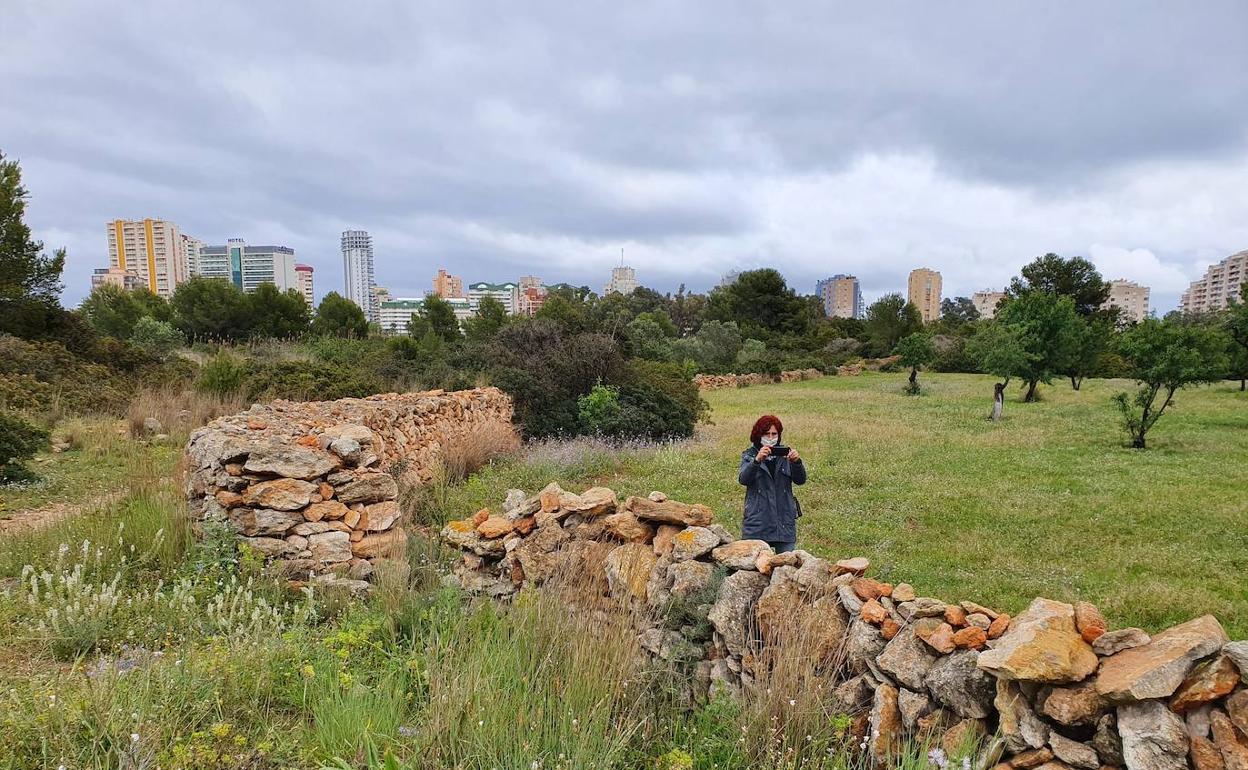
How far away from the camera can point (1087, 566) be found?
5.62 m

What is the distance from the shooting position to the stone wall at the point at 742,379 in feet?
86.7

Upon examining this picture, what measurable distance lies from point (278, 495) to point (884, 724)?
4.38 metres

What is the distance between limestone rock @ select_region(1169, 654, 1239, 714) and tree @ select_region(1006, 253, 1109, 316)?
47262 millimetres

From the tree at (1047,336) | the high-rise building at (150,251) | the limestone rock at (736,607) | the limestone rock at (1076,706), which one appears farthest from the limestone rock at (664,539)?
the high-rise building at (150,251)

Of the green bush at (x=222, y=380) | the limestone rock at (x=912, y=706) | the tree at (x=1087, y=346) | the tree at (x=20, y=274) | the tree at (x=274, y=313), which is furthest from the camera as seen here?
the tree at (x=274, y=313)

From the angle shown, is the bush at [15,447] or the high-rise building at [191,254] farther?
the high-rise building at [191,254]

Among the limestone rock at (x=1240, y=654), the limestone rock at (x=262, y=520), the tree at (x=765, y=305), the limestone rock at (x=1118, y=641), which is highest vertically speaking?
the tree at (x=765, y=305)

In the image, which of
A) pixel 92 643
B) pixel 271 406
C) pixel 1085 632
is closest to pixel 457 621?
pixel 92 643

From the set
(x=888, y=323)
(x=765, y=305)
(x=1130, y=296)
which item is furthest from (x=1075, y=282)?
(x=1130, y=296)

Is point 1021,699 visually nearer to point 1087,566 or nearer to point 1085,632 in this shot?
point 1085,632

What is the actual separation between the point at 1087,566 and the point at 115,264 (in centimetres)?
11324

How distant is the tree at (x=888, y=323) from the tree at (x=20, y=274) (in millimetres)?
40866

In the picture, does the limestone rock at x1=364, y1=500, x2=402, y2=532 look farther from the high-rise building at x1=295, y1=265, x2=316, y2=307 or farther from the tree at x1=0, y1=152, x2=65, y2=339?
the high-rise building at x1=295, y1=265, x2=316, y2=307

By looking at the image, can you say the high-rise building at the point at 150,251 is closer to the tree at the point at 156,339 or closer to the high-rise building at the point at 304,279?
the high-rise building at the point at 304,279
